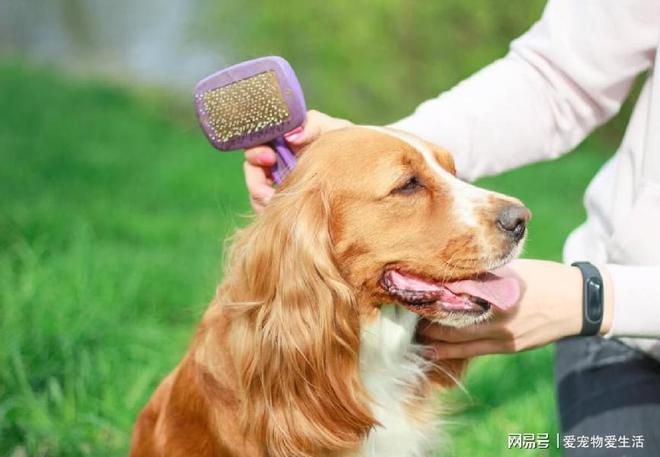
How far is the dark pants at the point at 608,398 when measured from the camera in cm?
293

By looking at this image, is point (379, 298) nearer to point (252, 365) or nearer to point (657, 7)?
point (252, 365)

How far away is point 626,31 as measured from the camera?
300cm

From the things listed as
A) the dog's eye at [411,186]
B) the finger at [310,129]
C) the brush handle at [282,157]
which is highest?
the finger at [310,129]

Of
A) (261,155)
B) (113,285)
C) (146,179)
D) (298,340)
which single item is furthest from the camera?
(146,179)

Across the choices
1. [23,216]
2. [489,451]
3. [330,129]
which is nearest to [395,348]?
[330,129]

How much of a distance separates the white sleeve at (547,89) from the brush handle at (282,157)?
373 millimetres

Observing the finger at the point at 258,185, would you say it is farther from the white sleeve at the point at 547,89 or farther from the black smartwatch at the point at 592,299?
the black smartwatch at the point at 592,299

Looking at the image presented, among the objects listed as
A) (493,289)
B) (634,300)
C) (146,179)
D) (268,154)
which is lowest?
(146,179)

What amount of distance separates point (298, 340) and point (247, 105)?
719 mm

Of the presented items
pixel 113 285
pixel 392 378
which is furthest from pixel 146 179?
pixel 392 378

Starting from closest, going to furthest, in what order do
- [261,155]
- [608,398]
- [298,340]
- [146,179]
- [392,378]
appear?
[298,340], [392,378], [261,155], [608,398], [146,179]

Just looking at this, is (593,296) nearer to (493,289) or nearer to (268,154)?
(493,289)

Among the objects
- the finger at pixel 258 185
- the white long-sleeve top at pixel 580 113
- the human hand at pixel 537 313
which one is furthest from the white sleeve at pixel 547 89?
the human hand at pixel 537 313

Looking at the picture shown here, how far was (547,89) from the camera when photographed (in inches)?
125
